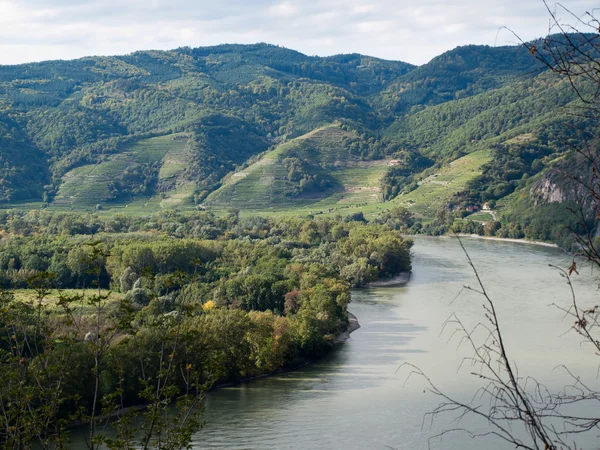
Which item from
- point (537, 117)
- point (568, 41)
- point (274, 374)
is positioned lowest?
point (274, 374)

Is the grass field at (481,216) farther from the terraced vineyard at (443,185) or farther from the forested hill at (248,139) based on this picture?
the terraced vineyard at (443,185)

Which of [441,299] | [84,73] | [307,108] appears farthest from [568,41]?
[84,73]

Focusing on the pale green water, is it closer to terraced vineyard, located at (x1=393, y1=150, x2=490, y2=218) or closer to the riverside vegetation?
the riverside vegetation

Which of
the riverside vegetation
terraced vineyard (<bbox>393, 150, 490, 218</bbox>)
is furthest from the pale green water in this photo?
terraced vineyard (<bbox>393, 150, 490, 218</bbox>)

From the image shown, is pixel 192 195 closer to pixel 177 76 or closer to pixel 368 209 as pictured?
pixel 368 209

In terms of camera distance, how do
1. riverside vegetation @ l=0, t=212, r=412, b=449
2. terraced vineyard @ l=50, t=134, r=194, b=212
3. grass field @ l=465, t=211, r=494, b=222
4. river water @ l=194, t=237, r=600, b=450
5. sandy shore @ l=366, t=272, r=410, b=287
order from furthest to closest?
terraced vineyard @ l=50, t=134, r=194, b=212
grass field @ l=465, t=211, r=494, b=222
sandy shore @ l=366, t=272, r=410, b=287
river water @ l=194, t=237, r=600, b=450
riverside vegetation @ l=0, t=212, r=412, b=449

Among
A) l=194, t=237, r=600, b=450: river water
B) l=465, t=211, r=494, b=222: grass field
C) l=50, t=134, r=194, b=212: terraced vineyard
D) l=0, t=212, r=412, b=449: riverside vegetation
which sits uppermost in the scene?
l=50, t=134, r=194, b=212: terraced vineyard

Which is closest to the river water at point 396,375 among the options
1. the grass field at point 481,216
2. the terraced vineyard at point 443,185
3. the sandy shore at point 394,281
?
the sandy shore at point 394,281
